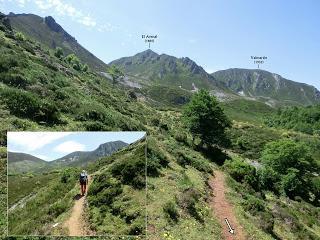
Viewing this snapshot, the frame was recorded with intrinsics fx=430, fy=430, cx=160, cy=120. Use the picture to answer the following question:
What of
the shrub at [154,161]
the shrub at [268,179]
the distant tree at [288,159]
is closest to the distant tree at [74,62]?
the distant tree at [288,159]

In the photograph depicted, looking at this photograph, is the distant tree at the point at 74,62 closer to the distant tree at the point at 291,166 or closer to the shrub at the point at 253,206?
the distant tree at the point at 291,166

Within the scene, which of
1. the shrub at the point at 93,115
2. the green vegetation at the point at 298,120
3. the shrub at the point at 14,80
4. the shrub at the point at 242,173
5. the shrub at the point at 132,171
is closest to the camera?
the shrub at the point at 132,171

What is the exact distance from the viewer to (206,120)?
179 ft

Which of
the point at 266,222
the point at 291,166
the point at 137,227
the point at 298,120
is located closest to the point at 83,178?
the point at 137,227

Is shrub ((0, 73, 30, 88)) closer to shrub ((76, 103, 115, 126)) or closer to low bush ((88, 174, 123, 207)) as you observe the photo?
shrub ((76, 103, 115, 126))

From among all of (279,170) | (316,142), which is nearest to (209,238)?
(279,170)

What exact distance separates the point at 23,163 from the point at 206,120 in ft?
141

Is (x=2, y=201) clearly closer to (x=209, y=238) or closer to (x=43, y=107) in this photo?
(x=209, y=238)

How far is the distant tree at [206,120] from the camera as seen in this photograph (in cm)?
5412

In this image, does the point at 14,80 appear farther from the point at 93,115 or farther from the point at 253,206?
the point at 253,206

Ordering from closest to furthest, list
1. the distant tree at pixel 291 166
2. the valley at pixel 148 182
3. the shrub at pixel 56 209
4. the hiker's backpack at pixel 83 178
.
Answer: the shrub at pixel 56 209, the valley at pixel 148 182, the hiker's backpack at pixel 83 178, the distant tree at pixel 291 166

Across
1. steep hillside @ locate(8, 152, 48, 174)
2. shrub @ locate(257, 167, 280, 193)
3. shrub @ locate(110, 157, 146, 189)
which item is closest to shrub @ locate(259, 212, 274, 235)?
shrub @ locate(110, 157, 146, 189)

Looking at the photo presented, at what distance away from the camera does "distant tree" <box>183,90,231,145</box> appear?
54.1 m

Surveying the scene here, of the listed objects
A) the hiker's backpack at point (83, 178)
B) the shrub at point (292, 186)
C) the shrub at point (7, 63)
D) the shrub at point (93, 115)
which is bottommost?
the shrub at point (292, 186)
